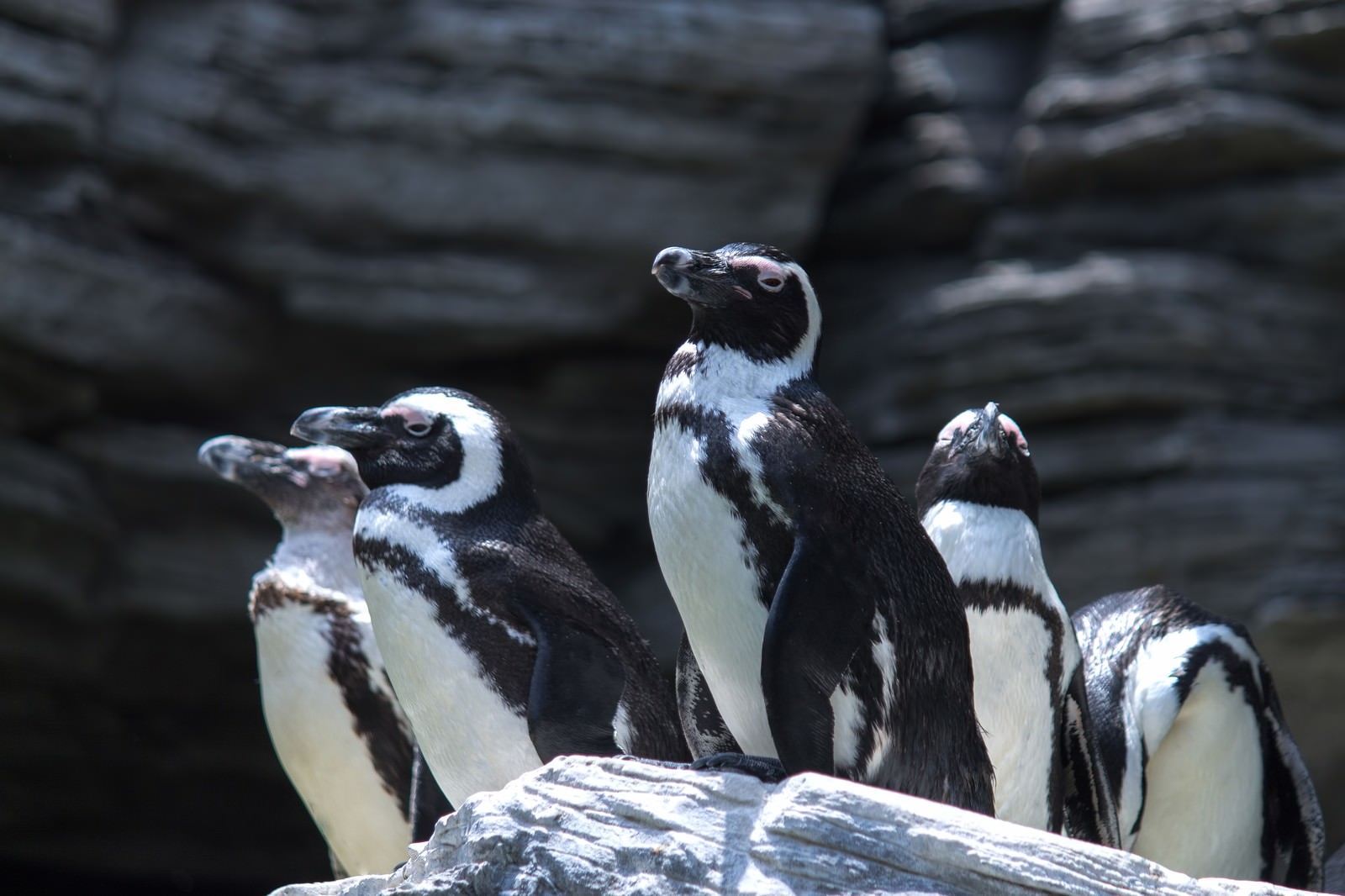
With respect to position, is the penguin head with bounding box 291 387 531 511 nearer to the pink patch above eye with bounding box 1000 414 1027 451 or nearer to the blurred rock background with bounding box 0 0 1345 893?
the pink patch above eye with bounding box 1000 414 1027 451

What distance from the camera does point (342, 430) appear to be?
2.80 m

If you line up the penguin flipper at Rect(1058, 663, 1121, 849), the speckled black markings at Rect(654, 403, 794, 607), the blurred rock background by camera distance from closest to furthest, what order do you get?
the speckled black markings at Rect(654, 403, 794, 607), the penguin flipper at Rect(1058, 663, 1121, 849), the blurred rock background

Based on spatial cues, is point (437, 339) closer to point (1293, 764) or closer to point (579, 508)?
point (579, 508)

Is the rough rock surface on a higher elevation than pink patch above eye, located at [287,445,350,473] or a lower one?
lower

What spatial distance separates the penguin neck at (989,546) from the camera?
282 cm

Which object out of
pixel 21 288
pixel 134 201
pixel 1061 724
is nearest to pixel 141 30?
pixel 134 201

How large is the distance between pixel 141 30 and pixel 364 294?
1240 millimetres

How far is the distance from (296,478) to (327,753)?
80 centimetres

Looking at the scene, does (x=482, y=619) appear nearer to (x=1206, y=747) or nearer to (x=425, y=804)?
(x=425, y=804)

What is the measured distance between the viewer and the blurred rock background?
5.77 meters

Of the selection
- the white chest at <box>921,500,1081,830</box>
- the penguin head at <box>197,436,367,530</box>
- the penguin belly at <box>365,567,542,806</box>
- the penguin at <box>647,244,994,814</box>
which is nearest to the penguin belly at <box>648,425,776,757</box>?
the penguin at <box>647,244,994,814</box>

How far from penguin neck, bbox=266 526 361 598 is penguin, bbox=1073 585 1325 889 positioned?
1675mm

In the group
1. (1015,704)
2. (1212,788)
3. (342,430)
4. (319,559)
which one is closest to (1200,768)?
(1212,788)

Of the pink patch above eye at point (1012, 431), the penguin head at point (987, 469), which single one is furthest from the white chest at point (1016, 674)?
the pink patch above eye at point (1012, 431)
